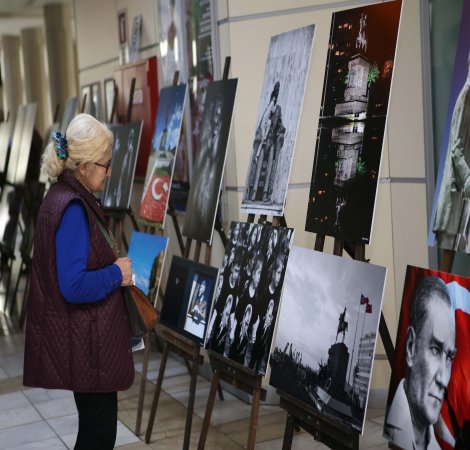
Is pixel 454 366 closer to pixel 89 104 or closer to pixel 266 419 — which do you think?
pixel 266 419

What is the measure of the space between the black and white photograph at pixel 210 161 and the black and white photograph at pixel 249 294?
463 millimetres

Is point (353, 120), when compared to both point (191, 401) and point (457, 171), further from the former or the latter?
point (191, 401)

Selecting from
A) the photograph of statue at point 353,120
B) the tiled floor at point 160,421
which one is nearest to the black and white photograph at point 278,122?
the photograph of statue at point 353,120

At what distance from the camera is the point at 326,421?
2.47 meters

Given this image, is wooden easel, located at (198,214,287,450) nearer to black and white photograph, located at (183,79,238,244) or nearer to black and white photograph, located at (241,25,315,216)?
black and white photograph, located at (241,25,315,216)

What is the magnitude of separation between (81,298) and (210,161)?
1.51m

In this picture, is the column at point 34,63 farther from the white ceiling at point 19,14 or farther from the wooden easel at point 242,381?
the wooden easel at point 242,381

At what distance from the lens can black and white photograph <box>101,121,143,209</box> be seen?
16.1 ft

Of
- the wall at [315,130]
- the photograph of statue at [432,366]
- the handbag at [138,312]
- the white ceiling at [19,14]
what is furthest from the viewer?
the white ceiling at [19,14]

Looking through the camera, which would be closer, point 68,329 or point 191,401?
point 68,329

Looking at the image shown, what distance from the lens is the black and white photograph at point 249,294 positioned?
2871 mm

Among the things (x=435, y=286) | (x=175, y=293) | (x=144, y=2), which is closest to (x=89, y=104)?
(x=144, y=2)

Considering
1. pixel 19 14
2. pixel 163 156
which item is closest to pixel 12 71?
pixel 19 14

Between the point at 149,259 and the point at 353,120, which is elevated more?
the point at 353,120
